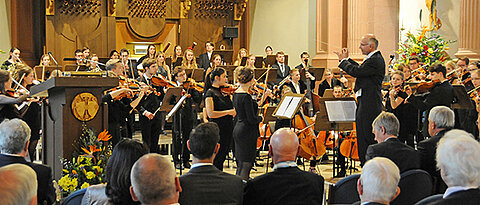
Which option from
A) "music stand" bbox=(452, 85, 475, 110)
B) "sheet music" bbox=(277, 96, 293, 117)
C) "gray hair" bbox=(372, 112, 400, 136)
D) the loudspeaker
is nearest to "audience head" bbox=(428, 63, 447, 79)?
"music stand" bbox=(452, 85, 475, 110)

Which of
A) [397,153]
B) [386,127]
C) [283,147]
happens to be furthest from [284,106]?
[283,147]

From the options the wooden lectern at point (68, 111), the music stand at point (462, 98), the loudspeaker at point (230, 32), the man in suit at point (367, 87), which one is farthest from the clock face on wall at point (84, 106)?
the loudspeaker at point (230, 32)

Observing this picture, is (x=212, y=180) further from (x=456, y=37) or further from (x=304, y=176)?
(x=456, y=37)

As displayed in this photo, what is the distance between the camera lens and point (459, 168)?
10.3 feet

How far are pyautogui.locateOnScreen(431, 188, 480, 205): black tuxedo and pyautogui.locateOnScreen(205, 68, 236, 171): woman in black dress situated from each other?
367 centimetres

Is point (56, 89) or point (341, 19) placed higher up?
point (341, 19)

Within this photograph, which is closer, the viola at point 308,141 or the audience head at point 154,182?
the audience head at point 154,182

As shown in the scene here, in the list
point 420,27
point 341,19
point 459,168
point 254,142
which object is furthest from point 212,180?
point 420,27

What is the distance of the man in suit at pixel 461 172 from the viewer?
3104 mm

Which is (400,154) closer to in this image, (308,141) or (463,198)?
(463,198)

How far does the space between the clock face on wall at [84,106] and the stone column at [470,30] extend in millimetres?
8153

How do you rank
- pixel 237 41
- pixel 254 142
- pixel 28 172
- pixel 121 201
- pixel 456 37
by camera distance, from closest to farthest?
pixel 28 172 < pixel 121 201 < pixel 254 142 < pixel 456 37 < pixel 237 41

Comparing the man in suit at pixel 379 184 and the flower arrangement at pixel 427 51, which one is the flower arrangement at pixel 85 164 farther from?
the flower arrangement at pixel 427 51

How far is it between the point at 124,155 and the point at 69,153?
5.80 feet
